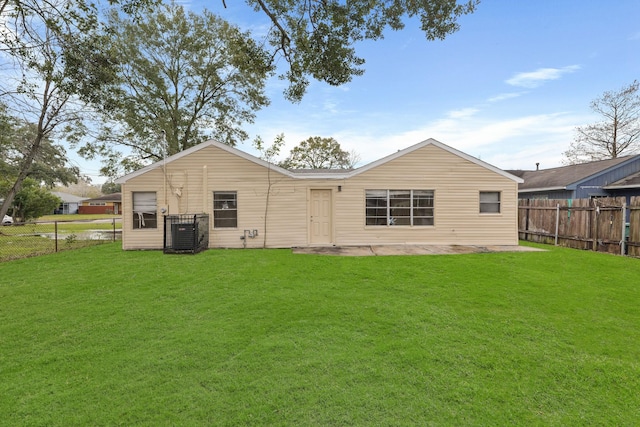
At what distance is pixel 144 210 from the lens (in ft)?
36.0

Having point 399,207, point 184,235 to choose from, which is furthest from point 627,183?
point 184,235

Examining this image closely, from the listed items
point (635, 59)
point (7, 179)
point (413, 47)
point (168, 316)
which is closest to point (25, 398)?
point (168, 316)

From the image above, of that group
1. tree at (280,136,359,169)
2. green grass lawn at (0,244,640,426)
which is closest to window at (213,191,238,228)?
green grass lawn at (0,244,640,426)

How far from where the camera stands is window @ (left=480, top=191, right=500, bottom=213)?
11.6 metres

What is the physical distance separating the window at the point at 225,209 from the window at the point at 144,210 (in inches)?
83.0

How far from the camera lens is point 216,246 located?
1111 cm

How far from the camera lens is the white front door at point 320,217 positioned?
37.4 ft

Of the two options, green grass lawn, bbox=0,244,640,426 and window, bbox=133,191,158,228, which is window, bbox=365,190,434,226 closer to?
green grass lawn, bbox=0,244,640,426

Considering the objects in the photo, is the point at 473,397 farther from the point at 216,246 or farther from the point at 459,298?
the point at 216,246

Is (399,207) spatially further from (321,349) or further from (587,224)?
(321,349)

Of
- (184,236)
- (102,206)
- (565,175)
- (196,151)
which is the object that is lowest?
(184,236)

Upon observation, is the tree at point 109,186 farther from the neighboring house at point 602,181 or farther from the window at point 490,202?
the neighboring house at point 602,181

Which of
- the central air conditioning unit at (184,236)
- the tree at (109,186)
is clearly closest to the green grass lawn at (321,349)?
the central air conditioning unit at (184,236)

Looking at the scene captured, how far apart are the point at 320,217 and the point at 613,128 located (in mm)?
27022
